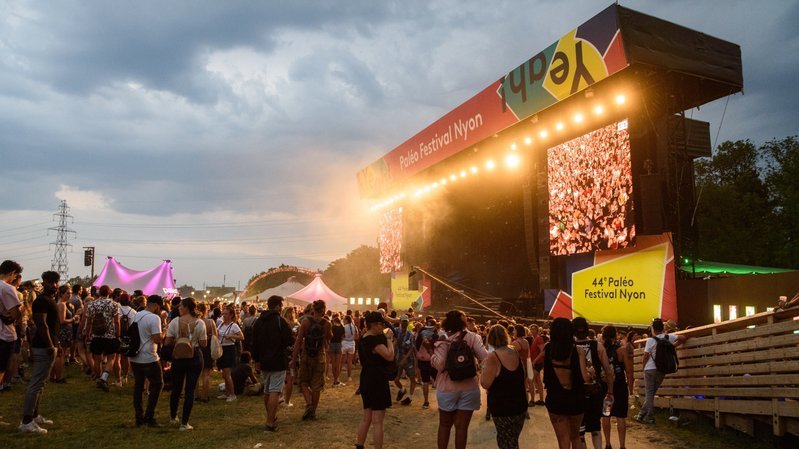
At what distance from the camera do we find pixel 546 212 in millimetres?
17031

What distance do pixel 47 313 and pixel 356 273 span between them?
189 feet

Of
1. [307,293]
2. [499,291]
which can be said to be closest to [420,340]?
[499,291]

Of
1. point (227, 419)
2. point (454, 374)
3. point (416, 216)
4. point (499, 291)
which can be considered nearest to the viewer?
point (454, 374)

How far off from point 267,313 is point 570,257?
11.9m

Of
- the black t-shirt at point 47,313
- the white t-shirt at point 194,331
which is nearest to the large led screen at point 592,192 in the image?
the white t-shirt at point 194,331

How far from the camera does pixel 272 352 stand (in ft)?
22.2

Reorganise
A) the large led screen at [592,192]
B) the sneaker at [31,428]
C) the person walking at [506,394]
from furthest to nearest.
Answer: the large led screen at [592,192], the sneaker at [31,428], the person walking at [506,394]

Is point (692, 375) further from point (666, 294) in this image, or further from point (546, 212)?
point (546, 212)

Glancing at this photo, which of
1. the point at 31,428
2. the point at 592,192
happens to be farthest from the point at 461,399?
the point at 592,192

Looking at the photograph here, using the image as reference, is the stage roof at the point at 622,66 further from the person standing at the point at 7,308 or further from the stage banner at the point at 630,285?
the person standing at the point at 7,308

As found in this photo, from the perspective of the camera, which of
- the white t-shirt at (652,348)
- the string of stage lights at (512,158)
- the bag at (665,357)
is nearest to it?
the bag at (665,357)

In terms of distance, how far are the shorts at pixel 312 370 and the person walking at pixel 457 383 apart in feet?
9.34

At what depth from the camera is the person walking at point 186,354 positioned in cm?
651

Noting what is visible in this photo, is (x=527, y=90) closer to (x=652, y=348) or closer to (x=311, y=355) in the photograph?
(x=652, y=348)
